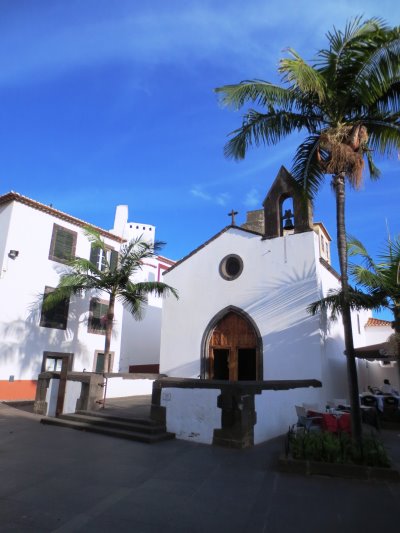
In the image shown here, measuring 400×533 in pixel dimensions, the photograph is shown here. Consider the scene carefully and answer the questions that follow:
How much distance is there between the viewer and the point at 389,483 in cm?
550

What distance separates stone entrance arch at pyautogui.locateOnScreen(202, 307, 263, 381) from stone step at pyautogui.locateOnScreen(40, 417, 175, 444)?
5.76 m

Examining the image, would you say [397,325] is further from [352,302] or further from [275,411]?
[275,411]

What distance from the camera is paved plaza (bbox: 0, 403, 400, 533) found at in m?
4.19

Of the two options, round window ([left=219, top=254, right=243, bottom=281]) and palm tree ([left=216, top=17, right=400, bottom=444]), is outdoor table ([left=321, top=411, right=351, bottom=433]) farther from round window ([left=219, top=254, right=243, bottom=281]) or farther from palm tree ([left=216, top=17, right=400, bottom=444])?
round window ([left=219, top=254, right=243, bottom=281])

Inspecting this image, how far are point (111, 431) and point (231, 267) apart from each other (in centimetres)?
803

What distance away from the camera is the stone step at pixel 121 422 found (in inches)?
340

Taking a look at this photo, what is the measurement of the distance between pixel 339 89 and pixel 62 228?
14227 millimetres

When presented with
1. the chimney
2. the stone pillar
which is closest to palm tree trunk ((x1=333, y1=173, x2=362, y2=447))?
the stone pillar

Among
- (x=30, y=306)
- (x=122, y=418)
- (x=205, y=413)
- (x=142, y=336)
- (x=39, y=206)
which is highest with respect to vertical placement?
(x=39, y=206)

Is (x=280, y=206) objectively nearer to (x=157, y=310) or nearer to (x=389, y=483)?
(x=389, y=483)

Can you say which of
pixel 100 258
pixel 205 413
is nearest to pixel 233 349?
pixel 205 413

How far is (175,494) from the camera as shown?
16.6 ft

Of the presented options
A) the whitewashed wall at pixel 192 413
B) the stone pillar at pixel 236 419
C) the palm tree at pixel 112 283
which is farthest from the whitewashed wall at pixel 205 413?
the palm tree at pixel 112 283

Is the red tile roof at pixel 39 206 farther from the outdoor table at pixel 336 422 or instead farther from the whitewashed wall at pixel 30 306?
the outdoor table at pixel 336 422
